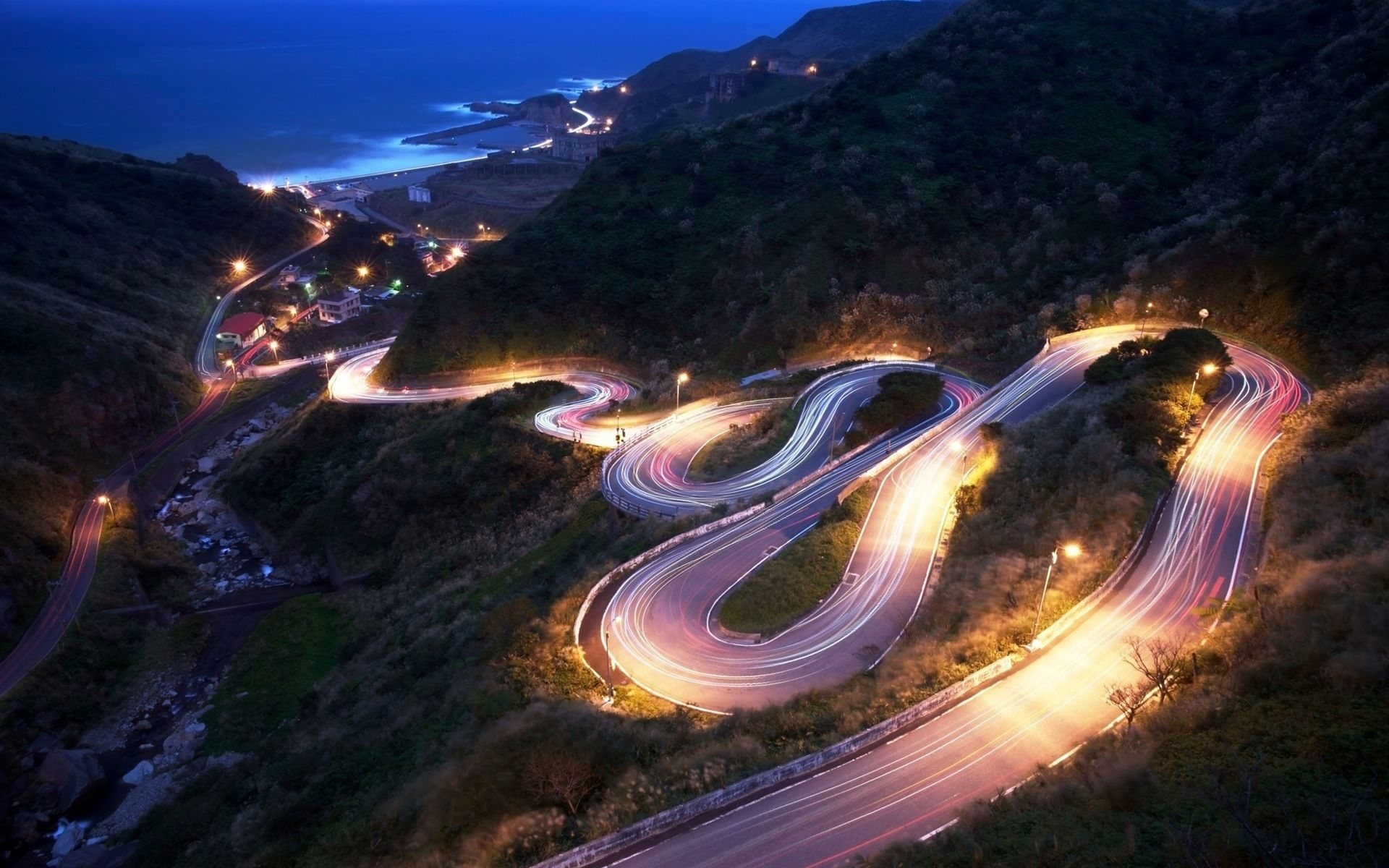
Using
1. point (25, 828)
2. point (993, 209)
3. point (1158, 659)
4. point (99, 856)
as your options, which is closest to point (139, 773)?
point (25, 828)

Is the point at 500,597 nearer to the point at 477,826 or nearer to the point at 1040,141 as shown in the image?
the point at 477,826

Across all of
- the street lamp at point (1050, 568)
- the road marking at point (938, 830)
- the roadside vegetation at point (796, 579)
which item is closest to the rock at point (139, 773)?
the roadside vegetation at point (796, 579)

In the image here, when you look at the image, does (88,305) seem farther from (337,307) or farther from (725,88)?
(725,88)

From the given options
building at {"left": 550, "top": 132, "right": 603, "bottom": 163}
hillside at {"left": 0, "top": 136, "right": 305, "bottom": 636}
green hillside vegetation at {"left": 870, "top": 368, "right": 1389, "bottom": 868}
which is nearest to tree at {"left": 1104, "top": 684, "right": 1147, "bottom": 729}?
green hillside vegetation at {"left": 870, "top": 368, "right": 1389, "bottom": 868}

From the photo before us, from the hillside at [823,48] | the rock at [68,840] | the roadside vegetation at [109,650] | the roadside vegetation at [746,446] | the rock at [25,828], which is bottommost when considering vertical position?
the rock at [68,840]

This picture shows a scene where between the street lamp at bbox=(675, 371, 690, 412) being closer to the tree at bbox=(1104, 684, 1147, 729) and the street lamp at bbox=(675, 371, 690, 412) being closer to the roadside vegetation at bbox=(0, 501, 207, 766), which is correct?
the roadside vegetation at bbox=(0, 501, 207, 766)

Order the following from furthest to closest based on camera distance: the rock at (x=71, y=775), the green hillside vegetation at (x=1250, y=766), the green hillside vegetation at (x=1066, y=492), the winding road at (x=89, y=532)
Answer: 1. the winding road at (x=89, y=532)
2. the rock at (x=71, y=775)
3. the green hillside vegetation at (x=1066, y=492)
4. the green hillside vegetation at (x=1250, y=766)

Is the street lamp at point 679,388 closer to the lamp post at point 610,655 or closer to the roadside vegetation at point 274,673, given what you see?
the lamp post at point 610,655
